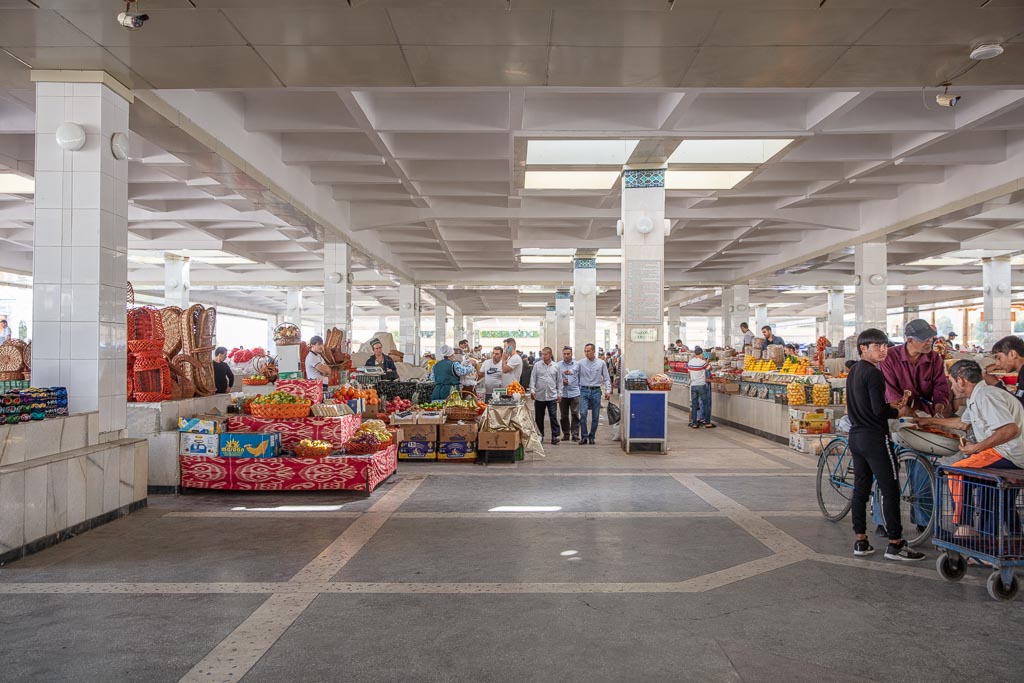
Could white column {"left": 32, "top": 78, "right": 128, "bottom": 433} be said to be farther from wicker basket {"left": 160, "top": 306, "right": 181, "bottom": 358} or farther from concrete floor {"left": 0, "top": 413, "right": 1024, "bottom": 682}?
wicker basket {"left": 160, "top": 306, "right": 181, "bottom": 358}

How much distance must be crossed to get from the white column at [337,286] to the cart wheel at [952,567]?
11834 mm

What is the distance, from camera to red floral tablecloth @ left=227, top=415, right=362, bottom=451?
749 cm

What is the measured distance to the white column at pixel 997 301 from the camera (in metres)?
18.6

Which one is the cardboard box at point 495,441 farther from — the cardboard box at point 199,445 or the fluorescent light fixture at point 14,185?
the fluorescent light fixture at point 14,185

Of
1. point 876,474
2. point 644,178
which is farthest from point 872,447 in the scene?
point 644,178

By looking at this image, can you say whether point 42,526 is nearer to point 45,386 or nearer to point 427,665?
point 45,386

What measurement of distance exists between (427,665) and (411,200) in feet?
38.0

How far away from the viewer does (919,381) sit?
583 centimetres

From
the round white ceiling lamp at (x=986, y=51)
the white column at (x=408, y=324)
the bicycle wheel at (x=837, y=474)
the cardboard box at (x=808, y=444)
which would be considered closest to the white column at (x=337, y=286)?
the white column at (x=408, y=324)

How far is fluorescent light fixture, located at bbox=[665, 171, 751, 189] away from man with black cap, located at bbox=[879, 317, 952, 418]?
6395mm

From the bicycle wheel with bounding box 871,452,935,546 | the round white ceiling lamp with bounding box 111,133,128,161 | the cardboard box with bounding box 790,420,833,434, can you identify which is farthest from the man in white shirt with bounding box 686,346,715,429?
the round white ceiling lamp with bounding box 111,133,128,161

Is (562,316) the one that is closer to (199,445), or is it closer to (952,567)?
(199,445)

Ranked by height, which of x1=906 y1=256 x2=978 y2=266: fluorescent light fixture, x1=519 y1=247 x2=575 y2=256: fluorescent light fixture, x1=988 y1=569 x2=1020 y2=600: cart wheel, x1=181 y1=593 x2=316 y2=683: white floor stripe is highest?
x1=906 y1=256 x2=978 y2=266: fluorescent light fixture

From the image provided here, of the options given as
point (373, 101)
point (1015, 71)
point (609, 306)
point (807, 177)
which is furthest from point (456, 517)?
point (609, 306)
